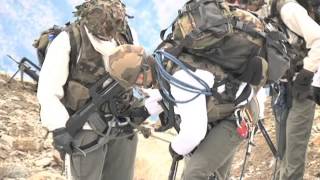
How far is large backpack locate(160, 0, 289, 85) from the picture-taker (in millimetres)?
4582

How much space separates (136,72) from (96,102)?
32.8 inches

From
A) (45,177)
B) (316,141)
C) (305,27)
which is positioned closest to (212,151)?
(305,27)

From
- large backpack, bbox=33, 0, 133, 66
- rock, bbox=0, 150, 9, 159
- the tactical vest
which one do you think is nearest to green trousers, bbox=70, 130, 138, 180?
the tactical vest

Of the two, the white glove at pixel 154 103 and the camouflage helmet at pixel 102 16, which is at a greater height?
the camouflage helmet at pixel 102 16

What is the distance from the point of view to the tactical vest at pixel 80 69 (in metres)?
5.18

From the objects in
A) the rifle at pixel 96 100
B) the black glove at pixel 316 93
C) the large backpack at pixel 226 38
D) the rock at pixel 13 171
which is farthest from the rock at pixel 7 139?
the large backpack at pixel 226 38

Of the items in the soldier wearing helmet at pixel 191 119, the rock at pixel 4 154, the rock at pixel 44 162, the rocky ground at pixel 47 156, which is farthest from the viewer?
the rock at pixel 4 154

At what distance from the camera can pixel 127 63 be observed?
464 cm

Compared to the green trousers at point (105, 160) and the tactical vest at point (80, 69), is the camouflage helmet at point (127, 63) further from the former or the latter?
the green trousers at point (105, 160)

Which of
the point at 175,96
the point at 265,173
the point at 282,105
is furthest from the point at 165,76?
the point at 265,173

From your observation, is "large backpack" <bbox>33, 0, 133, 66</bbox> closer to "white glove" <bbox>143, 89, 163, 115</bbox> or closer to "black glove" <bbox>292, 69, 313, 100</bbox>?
"white glove" <bbox>143, 89, 163, 115</bbox>

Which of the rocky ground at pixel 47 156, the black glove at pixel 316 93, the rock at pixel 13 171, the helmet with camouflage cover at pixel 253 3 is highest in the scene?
the helmet with camouflage cover at pixel 253 3

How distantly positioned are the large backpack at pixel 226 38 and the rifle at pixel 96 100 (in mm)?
785

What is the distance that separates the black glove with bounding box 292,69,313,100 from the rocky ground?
2.45m
